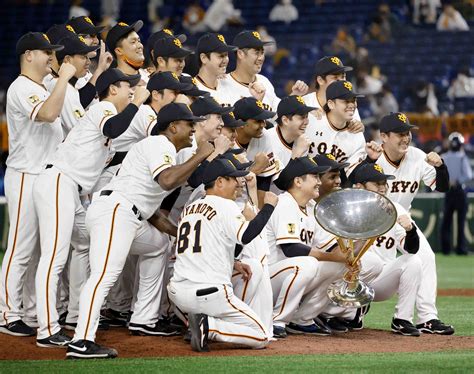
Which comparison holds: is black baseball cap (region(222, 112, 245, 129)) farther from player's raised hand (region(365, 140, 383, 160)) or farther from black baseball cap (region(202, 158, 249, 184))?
player's raised hand (region(365, 140, 383, 160))

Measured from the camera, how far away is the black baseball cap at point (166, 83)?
7.02 metres

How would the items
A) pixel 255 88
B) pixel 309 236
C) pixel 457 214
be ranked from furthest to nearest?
pixel 457 214
pixel 255 88
pixel 309 236

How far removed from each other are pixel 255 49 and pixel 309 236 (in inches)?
63.3

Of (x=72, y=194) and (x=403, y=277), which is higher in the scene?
(x=72, y=194)

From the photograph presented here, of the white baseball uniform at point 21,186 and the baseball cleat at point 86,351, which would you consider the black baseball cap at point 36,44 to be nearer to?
the white baseball uniform at point 21,186

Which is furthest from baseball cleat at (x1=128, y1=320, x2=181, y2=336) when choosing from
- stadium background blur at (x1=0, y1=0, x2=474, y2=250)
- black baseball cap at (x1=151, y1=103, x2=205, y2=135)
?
stadium background blur at (x1=0, y1=0, x2=474, y2=250)

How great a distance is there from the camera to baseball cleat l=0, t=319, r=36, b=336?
22.9 feet

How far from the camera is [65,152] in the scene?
684 cm

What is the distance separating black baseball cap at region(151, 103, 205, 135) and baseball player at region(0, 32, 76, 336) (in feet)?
2.53

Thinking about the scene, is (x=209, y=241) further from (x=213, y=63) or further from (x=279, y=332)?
(x=213, y=63)

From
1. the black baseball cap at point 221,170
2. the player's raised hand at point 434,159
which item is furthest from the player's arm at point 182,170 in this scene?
the player's raised hand at point 434,159

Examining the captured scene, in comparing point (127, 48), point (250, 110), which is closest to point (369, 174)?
point (250, 110)

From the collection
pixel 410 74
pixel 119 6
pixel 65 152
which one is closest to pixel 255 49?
pixel 65 152

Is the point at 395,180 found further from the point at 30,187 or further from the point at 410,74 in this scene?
the point at 410,74
